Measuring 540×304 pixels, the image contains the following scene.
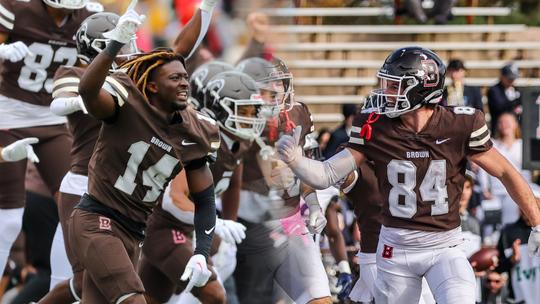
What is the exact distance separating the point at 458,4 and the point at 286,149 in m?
11.2

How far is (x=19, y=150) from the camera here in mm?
7473

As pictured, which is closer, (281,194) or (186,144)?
(186,144)

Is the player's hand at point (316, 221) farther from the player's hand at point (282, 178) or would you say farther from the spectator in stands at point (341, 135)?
the spectator in stands at point (341, 135)

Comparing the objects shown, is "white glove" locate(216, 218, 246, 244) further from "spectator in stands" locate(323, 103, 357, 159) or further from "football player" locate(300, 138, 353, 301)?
"spectator in stands" locate(323, 103, 357, 159)

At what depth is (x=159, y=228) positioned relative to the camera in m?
7.48

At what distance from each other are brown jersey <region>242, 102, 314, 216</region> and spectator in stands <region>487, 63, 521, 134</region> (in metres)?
4.89

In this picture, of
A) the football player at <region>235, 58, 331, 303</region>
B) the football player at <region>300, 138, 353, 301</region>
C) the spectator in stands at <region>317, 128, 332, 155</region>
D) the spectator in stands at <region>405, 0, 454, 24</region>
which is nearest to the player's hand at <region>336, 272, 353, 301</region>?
the football player at <region>300, 138, 353, 301</region>

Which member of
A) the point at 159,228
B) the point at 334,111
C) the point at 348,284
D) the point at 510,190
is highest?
the point at 510,190

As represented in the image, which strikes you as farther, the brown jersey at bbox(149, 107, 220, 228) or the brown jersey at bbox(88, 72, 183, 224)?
the brown jersey at bbox(149, 107, 220, 228)

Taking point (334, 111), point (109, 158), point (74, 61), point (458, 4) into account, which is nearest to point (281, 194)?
point (74, 61)

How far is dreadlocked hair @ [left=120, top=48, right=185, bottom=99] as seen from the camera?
617 centimetres

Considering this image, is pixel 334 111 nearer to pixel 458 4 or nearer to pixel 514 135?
pixel 458 4

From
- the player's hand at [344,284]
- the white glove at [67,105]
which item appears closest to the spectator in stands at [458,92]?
the player's hand at [344,284]

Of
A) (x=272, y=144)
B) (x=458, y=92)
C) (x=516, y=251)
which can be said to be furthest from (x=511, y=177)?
(x=458, y=92)
